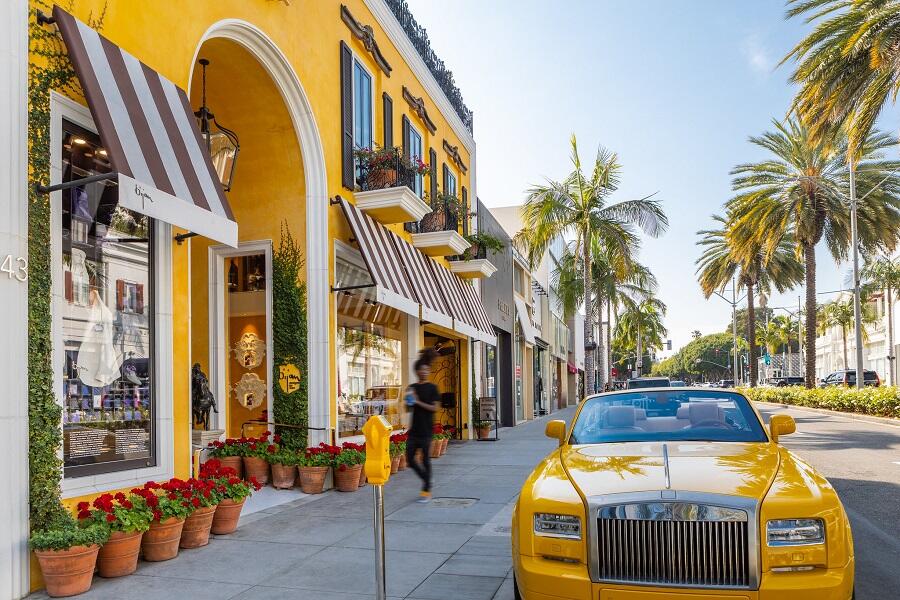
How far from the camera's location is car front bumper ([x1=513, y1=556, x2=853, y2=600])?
3.68 metres

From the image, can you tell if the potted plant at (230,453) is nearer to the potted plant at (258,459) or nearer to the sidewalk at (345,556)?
the potted plant at (258,459)

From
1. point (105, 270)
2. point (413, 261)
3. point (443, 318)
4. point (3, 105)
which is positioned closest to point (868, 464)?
point (443, 318)

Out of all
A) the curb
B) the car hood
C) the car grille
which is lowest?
the curb

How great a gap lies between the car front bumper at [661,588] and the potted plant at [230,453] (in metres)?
7.34

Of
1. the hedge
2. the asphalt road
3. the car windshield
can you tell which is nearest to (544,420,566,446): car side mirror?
the car windshield

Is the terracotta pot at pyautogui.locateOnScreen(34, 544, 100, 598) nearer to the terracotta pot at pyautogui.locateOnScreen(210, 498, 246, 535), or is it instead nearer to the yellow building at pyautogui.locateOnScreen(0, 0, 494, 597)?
the yellow building at pyautogui.locateOnScreen(0, 0, 494, 597)

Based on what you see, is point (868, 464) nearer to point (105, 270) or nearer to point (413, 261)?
point (413, 261)

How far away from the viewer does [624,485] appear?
165 inches

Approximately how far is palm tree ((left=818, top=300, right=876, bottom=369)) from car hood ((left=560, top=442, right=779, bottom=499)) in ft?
238

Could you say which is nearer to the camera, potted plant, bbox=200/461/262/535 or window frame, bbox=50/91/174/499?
window frame, bbox=50/91/174/499

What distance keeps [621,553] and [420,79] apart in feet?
49.7

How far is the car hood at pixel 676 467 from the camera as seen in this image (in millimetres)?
4098

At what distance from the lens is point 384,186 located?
41.7ft

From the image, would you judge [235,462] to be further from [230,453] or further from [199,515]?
[199,515]
